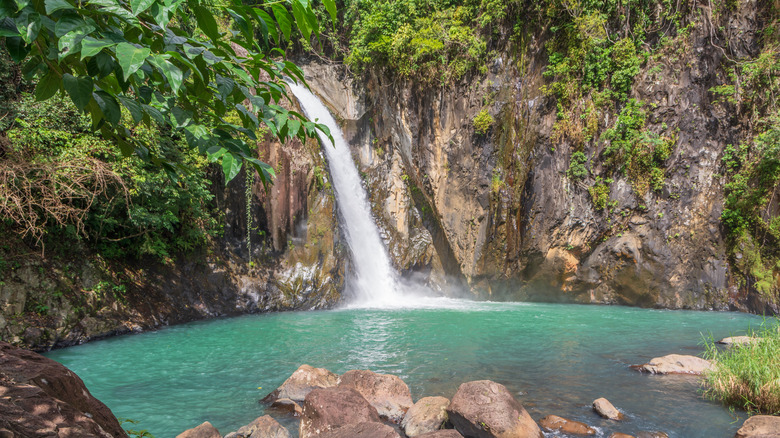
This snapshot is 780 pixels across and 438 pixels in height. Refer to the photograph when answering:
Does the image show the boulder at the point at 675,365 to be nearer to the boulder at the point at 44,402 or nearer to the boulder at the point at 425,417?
the boulder at the point at 425,417

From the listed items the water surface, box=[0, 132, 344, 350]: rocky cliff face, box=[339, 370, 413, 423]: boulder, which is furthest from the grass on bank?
box=[0, 132, 344, 350]: rocky cliff face

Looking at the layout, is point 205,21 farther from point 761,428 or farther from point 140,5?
point 761,428

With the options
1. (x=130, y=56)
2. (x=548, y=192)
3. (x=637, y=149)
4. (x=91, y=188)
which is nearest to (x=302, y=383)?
(x=130, y=56)

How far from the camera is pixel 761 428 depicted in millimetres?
3980

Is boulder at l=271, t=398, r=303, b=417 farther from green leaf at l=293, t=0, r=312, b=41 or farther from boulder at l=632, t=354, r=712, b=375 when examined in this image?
boulder at l=632, t=354, r=712, b=375

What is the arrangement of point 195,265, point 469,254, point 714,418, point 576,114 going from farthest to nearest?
point 469,254, point 576,114, point 195,265, point 714,418

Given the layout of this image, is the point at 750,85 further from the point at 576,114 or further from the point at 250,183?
the point at 250,183

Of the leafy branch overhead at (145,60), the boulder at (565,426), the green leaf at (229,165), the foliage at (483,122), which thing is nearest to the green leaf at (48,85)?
the leafy branch overhead at (145,60)

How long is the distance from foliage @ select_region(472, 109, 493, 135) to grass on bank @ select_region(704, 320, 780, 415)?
10304 millimetres

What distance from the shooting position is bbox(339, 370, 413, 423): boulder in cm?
504

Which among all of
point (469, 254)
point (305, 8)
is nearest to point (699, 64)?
point (469, 254)

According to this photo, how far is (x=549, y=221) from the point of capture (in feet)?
44.3

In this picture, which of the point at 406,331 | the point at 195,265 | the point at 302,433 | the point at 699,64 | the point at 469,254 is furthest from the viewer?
the point at 469,254

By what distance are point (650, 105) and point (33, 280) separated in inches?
625
